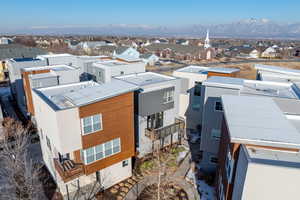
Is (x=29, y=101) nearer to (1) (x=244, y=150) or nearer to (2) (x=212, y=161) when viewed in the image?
(2) (x=212, y=161)

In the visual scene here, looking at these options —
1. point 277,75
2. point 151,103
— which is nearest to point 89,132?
point 151,103

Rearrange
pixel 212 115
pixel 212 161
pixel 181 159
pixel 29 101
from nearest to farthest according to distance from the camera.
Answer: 1. pixel 212 115
2. pixel 212 161
3. pixel 181 159
4. pixel 29 101

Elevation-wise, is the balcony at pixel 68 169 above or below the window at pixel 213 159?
above

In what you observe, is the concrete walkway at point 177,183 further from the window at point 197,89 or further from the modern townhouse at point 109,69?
the modern townhouse at point 109,69

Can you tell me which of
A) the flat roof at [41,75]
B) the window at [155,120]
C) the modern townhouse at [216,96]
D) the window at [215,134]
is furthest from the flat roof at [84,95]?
the window at [215,134]

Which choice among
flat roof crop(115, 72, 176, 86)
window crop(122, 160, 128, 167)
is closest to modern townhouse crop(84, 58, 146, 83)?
flat roof crop(115, 72, 176, 86)

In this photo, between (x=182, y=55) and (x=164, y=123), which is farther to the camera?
(x=182, y=55)

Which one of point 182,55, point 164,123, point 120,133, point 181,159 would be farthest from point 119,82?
point 182,55
